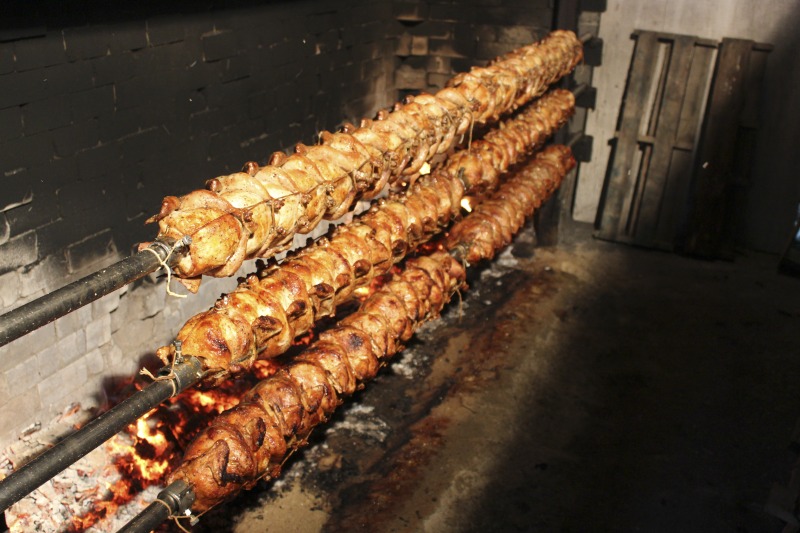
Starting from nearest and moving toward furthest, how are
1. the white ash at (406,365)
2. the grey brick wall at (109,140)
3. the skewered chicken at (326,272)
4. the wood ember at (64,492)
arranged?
the skewered chicken at (326,272)
the wood ember at (64,492)
the grey brick wall at (109,140)
the white ash at (406,365)

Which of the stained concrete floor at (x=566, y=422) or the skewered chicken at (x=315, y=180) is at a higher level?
the skewered chicken at (x=315, y=180)

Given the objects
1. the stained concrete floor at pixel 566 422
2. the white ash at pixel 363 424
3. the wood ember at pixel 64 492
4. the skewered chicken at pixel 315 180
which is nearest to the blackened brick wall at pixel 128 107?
the wood ember at pixel 64 492

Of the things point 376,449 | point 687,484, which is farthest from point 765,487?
point 376,449

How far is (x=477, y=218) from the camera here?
209 inches

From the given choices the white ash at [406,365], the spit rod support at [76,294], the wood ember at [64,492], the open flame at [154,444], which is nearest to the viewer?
the spit rod support at [76,294]

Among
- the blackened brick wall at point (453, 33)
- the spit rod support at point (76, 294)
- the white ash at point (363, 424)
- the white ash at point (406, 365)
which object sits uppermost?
the blackened brick wall at point (453, 33)

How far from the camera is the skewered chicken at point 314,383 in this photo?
2670mm

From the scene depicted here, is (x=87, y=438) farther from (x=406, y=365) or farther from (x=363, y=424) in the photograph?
(x=406, y=365)

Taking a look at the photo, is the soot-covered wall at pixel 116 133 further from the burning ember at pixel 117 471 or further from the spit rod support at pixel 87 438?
the spit rod support at pixel 87 438

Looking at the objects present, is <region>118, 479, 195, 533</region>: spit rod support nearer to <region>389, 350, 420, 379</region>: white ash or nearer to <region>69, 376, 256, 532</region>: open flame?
<region>69, 376, 256, 532</region>: open flame

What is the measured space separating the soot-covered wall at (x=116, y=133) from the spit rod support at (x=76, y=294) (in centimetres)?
284

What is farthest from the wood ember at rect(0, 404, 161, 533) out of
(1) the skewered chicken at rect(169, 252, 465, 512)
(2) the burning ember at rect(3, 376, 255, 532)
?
(1) the skewered chicken at rect(169, 252, 465, 512)

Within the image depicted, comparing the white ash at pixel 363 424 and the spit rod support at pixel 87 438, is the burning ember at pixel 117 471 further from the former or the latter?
the spit rod support at pixel 87 438

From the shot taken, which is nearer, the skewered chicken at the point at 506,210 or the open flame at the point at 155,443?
the open flame at the point at 155,443
